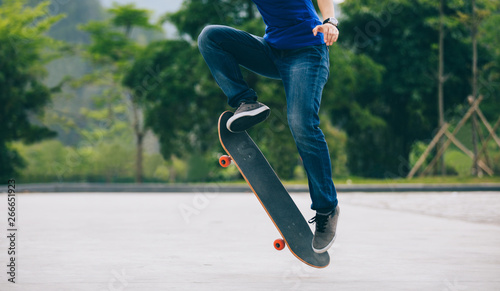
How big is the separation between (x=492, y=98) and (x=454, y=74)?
9.40 ft

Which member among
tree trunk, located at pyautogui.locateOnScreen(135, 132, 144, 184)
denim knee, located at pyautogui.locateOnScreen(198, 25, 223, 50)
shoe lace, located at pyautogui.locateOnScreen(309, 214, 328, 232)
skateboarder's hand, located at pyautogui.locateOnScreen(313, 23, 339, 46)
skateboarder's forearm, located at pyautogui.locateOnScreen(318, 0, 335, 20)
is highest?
skateboarder's forearm, located at pyautogui.locateOnScreen(318, 0, 335, 20)

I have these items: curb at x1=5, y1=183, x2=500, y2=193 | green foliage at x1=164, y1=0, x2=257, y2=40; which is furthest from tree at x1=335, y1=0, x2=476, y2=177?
curb at x1=5, y1=183, x2=500, y2=193

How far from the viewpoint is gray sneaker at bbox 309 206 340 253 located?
11.6 feet

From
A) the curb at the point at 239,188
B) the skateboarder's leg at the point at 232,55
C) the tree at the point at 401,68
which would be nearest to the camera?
the skateboarder's leg at the point at 232,55

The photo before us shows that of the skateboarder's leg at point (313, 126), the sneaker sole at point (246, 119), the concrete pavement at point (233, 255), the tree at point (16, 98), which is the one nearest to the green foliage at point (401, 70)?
the tree at point (16, 98)

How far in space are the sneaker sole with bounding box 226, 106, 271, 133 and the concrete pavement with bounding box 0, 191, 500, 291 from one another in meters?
0.87

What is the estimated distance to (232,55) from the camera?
3787 mm

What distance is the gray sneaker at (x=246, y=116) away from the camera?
11.7 feet

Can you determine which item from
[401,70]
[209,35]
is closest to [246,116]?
[209,35]

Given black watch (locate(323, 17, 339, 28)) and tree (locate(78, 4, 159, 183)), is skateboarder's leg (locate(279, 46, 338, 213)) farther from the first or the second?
tree (locate(78, 4, 159, 183))

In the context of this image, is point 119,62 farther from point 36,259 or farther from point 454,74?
point 36,259

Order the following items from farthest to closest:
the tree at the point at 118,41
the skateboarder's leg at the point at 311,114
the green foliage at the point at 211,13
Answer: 1. the tree at the point at 118,41
2. the green foliage at the point at 211,13
3. the skateboarder's leg at the point at 311,114

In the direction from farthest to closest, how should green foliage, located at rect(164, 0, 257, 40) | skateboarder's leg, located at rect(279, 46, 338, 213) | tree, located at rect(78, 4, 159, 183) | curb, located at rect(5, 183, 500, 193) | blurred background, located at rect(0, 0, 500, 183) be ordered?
tree, located at rect(78, 4, 159, 183)
green foliage, located at rect(164, 0, 257, 40)
blurred background, located at rect(0, 0, 500, 183)
curb, located at rect(5, 183, 500, 193)
skateboarder's leg, located at rect(279, 46, 338, 213)

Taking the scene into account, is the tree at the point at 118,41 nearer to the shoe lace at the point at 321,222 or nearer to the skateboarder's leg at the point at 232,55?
the skateboarder's leg at the point at 232,55
